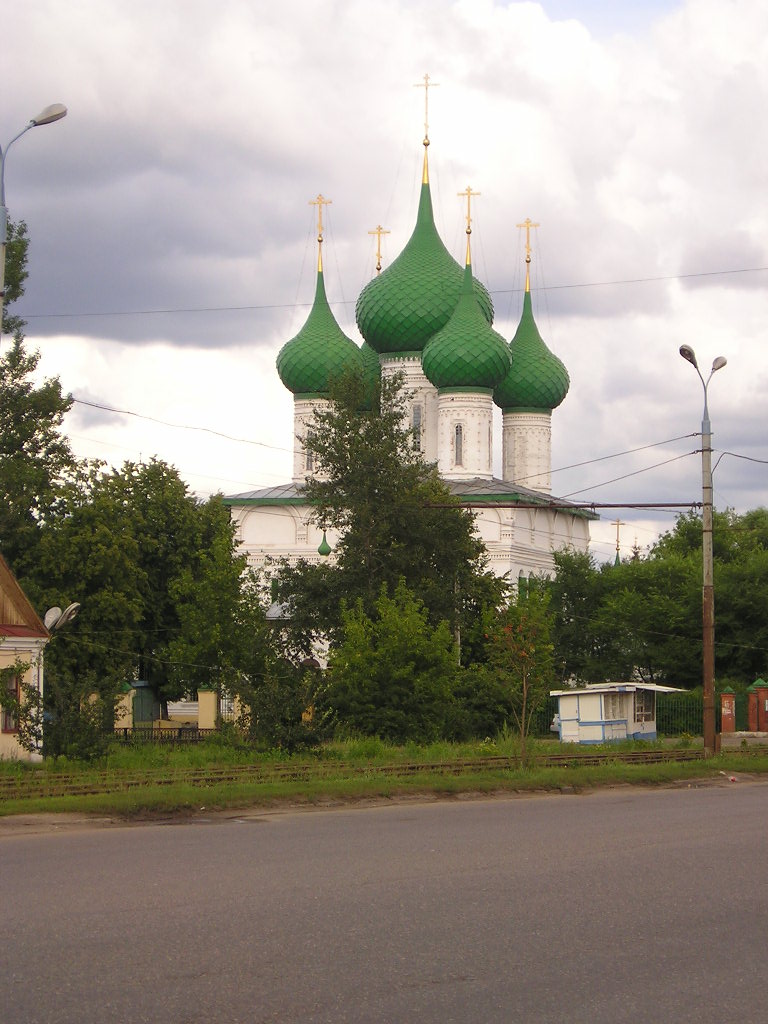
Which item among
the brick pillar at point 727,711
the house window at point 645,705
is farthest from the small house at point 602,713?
the brick pillar at point 727,711

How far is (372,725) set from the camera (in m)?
29.3

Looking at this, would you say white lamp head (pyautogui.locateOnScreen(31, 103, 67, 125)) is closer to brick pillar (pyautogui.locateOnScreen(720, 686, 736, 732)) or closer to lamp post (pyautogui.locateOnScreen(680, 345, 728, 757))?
lamp post (pyautogui.locateOnScreen(680, 345, 728, 757))

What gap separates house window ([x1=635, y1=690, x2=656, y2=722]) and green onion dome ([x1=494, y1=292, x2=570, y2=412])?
20.2 meters

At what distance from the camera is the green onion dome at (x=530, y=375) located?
5512 centimetres

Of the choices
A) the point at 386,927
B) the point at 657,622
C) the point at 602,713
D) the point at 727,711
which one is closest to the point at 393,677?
the point at 602,713

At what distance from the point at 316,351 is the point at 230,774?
3676cm

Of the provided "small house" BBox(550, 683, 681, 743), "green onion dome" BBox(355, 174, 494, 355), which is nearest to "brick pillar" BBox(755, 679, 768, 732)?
"small house" BBox(550, 683, 681, 743)

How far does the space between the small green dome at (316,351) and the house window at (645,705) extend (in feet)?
67.3

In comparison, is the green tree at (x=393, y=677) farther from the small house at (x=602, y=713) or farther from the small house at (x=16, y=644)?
the small house at (x=16, y=644)

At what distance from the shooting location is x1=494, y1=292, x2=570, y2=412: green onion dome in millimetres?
55125

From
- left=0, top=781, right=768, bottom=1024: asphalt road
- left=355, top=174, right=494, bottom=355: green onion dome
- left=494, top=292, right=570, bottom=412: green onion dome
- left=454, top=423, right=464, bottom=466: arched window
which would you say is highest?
left=355, top=174, right=494, bottom=355: green onion dome

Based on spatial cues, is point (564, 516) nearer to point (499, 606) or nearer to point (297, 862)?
point (499, 606)

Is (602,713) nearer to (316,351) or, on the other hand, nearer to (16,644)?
(16,644)

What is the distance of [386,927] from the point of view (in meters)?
7.87
